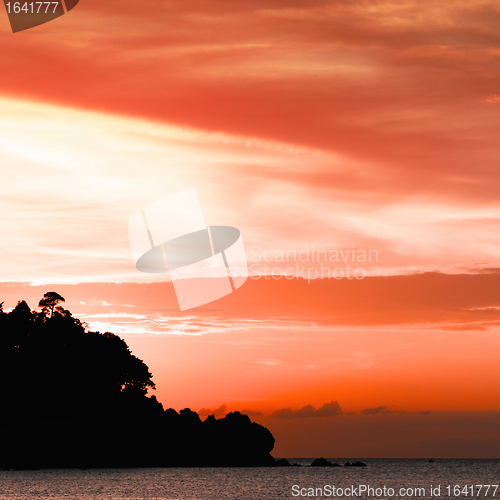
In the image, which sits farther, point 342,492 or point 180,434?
point 180,434

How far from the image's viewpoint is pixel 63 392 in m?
122

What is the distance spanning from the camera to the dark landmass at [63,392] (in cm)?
11931

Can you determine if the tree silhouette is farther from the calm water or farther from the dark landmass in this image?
the calm water

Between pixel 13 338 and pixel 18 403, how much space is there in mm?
13138

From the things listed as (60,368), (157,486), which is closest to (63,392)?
(60,368)

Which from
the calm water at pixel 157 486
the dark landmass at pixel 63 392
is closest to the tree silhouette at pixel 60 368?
the dark landmass at pixel 63 392

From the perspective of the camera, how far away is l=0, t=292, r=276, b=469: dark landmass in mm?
119312

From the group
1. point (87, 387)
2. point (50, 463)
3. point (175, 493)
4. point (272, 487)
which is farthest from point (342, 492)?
point (50, 463)

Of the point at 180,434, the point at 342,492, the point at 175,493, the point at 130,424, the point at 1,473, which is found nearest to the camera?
the point at 175,493

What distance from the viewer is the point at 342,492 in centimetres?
10756

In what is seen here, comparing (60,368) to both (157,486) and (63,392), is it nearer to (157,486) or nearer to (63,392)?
(63,392)

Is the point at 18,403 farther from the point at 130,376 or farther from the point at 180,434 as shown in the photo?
the point at 180,434

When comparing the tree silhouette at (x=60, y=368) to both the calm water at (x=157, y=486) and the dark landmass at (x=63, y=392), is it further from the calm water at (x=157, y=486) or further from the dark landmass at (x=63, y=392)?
the calm water at (x=157, y=486)

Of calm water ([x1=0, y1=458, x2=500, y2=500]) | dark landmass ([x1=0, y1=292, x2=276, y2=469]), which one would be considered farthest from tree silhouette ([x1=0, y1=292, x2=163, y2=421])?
calm water ([x1=0, y1=458, x2=500, y2=500])
